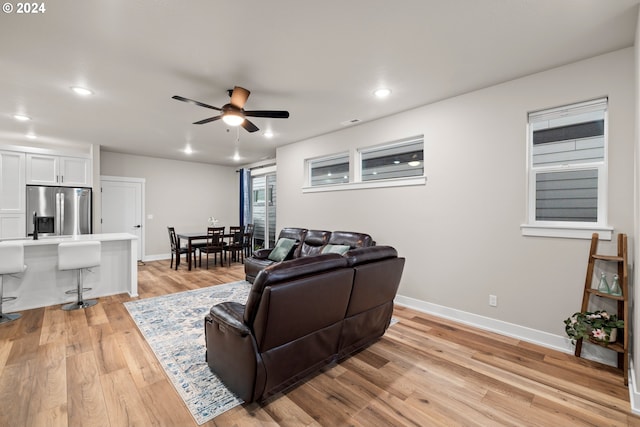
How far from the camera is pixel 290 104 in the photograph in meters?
3.86

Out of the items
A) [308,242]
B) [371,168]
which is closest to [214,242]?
[308,242]

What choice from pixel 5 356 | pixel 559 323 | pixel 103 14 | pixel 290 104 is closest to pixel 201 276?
pixel 5 356

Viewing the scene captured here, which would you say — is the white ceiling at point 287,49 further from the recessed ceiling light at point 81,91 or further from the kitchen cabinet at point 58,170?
the kitchen cabinet at point 58,170

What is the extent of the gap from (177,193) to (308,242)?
4.98 meters

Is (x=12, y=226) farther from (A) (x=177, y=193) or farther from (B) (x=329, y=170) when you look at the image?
(B) (x=329, y=170)

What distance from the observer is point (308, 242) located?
199 inches

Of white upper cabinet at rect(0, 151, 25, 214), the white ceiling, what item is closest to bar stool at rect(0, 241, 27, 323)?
the white ceiling

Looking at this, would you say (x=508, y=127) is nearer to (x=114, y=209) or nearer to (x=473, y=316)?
(x=473, y=316)

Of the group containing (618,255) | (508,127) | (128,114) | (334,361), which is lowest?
(334,361)

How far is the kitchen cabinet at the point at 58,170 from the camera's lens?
17.8ft

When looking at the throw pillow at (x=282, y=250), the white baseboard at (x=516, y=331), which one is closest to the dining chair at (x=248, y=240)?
the throw pillow at (x=282, y=250)

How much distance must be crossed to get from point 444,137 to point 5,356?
5199 mm

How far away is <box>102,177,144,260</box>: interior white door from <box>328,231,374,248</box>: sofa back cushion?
5601mm

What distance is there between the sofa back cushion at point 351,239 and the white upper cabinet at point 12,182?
596 centimetres
